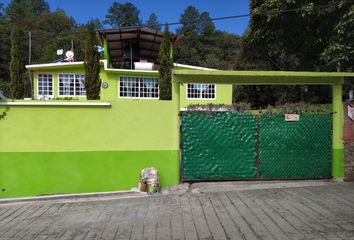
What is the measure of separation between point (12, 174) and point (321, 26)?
543 inches

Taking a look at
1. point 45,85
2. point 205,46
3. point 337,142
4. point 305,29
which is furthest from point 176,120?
point 205,46

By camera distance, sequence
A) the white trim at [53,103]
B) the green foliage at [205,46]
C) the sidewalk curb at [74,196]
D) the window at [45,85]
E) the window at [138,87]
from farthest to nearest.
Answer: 1. the green foliage at [205,46]
2. the window at [138,87]
3. the window at [45,85]
4. the white trim at [53,103]
5. the sidewalk curb at [74,196]

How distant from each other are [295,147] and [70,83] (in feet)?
58.6

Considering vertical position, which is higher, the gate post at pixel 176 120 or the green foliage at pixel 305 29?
the green foliage at pixel 305 29

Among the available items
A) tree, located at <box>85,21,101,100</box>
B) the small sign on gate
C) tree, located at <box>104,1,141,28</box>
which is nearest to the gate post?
the small sign on gate

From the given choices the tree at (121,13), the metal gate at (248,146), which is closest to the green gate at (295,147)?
the metal gate at (248,146)

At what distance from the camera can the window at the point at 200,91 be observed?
2677 cm

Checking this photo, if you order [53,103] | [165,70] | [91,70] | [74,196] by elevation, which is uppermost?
[165,70]

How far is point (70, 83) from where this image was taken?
25.3 m

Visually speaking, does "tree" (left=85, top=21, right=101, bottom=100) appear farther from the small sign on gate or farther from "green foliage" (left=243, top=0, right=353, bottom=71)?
the small sign on gate

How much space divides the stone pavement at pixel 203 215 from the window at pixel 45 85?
1657 centimetres

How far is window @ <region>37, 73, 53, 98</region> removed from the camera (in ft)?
82.8

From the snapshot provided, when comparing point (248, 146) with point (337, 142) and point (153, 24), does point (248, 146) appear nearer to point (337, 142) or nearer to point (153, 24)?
point (337, 142)

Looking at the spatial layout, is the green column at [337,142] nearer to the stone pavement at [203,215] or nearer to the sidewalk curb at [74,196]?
the stone pavement at [203,215]
